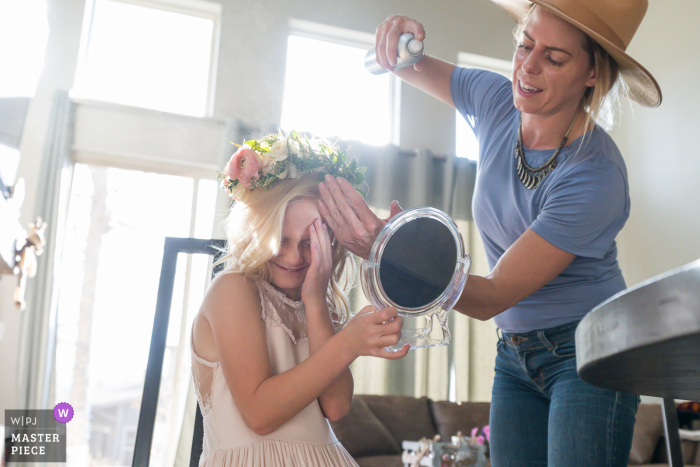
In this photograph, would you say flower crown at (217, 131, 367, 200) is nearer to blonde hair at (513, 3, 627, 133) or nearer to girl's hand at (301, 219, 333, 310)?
girl's hand at (301, 219, 333, 310)

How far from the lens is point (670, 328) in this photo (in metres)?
0.22

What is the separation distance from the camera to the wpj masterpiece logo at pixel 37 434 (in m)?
3.06

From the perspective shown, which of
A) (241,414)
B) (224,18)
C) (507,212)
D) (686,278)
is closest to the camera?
(686,278)

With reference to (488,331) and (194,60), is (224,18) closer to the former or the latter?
(194,60)

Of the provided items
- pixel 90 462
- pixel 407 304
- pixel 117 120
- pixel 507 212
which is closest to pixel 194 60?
pixel 117 120

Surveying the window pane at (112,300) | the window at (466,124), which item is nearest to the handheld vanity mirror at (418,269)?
the window pane at (112,300)

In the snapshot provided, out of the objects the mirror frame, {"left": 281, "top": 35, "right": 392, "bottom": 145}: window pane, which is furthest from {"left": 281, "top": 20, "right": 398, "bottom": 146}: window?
the mirror frame

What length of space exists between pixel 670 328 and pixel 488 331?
13.0 ft

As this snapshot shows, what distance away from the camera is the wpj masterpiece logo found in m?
3.06

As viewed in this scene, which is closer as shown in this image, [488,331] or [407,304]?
[407,304]

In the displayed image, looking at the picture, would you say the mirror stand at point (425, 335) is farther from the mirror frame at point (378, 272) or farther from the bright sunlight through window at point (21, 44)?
the bright sunlight through window at point (21, 44)

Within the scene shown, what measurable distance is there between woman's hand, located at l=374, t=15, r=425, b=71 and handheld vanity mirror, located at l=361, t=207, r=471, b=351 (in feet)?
1.72

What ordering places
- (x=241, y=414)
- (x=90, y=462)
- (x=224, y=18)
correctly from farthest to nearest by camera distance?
(x=224, y=18)
(x=90, y=462)
(x=241, y=414)

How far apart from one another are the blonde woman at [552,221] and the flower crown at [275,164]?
0.25 metres
